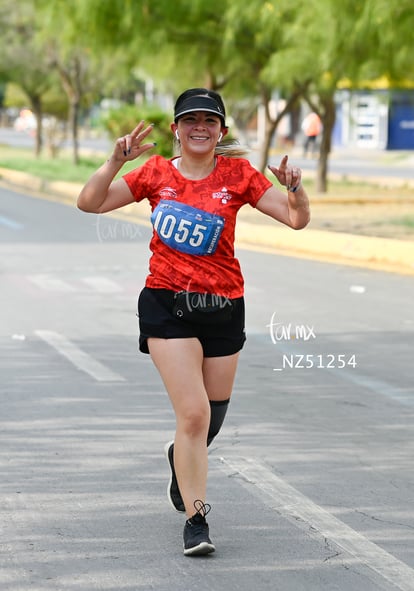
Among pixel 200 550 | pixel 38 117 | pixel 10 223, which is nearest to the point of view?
pixel 200 550

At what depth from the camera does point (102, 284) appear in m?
15.0

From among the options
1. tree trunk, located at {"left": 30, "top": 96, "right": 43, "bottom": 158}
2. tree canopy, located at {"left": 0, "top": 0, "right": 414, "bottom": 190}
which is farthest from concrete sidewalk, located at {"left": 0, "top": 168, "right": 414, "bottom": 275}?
tree trunk, located at {"left": 30, "top": 96, "right": 43, "bottom": 158}

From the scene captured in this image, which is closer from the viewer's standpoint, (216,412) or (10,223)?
(216,412)

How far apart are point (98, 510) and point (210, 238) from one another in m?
1.38

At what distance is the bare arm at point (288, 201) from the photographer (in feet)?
18.4

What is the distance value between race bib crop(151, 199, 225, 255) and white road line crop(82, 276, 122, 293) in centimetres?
880

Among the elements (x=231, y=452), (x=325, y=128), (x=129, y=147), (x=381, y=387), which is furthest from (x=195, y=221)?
(x=325, y=128)

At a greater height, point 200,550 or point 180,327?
point 180,327

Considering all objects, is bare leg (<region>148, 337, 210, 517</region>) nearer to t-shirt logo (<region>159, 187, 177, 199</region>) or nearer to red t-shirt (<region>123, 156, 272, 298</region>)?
red t-shirt (<region>123, 156, 272, 298</region>)

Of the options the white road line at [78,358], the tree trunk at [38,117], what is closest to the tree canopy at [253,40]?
the white road line at [78,358]

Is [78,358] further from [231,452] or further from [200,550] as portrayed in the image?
[200,550]

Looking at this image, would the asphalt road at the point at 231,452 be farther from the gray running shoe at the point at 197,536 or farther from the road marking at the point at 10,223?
the road marking at the point at 10,223

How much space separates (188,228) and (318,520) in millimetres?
1431

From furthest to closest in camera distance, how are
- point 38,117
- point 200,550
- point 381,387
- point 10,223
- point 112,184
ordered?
point 38,117 < point 10,223 < point 381,387 < point 112,184 < point 200,550
